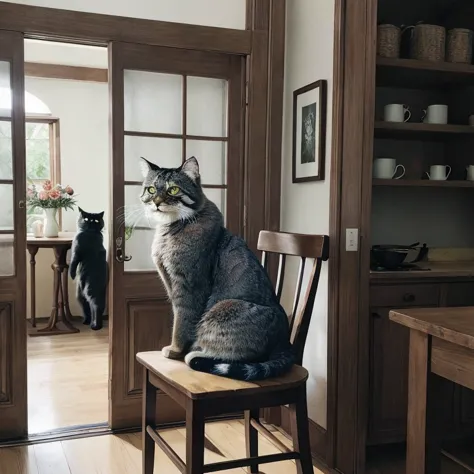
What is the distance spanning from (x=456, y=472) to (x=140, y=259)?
5.91 ft

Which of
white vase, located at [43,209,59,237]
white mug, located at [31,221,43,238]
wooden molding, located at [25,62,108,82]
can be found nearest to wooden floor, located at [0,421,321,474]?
white vase, located at [43,209,59,237]

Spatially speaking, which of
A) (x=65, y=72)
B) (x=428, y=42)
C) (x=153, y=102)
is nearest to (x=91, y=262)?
(x=65, y=72)

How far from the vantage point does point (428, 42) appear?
278 centimetres

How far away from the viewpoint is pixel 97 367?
4094 mm

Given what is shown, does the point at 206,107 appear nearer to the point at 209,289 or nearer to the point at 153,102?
the point at 153,102

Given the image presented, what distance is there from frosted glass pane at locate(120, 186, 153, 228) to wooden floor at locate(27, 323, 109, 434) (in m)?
1.07

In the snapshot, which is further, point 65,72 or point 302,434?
point 65,72

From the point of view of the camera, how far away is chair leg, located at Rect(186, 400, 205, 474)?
177 centimetres

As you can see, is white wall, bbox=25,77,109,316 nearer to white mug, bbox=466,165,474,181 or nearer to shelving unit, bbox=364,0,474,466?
shelving unit, bbox=364,0,474,466

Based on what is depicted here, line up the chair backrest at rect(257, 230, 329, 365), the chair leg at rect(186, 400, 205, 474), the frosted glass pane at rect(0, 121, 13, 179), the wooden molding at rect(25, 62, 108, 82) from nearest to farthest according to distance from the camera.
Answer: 1. the chair leg at rect(186, 400, 205, 474)
2. the chair backrest at rect(257, 230, 329, 365)
3. the frosted glass pane at rect(0, 121, 13, 179)
4. the wooden molding at rect(25, 62, 108, 82)

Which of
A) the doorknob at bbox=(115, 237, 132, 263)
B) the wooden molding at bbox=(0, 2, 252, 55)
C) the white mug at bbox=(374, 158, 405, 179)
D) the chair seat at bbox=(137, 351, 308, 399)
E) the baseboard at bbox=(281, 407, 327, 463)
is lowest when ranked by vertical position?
the baseboard at bbox=(281, 407, 327, 463)

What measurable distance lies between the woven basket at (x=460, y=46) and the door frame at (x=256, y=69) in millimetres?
848

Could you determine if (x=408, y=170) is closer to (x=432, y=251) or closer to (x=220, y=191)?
(x=432, y=251)

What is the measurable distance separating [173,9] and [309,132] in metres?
0.96
